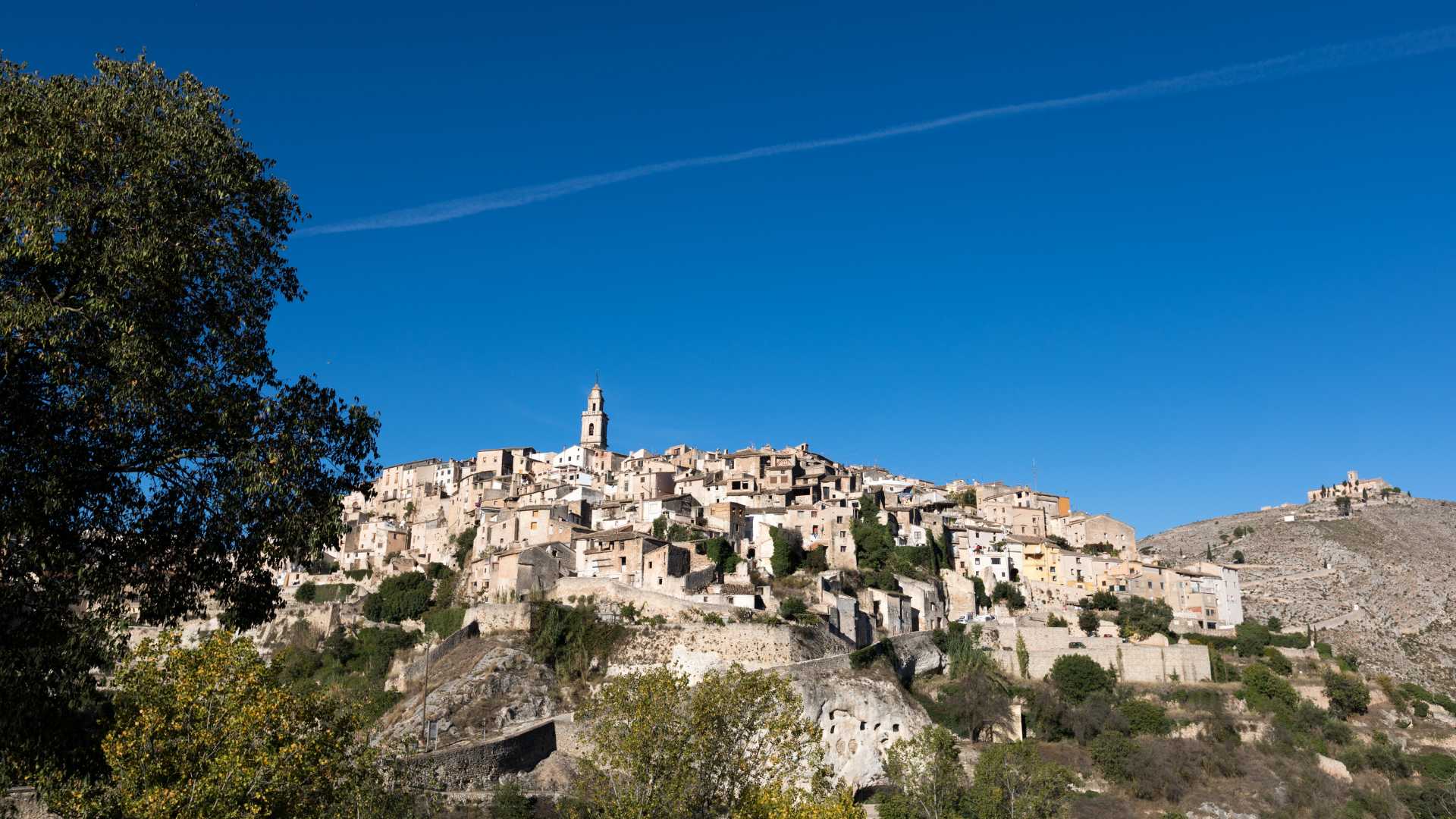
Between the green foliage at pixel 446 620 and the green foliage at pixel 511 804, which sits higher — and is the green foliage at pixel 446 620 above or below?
Result: above

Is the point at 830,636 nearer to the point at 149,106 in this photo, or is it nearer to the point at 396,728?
the point at 396,728

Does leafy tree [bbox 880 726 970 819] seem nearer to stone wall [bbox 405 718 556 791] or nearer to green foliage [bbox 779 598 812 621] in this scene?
green foliage [bbox 779 598 812 621]

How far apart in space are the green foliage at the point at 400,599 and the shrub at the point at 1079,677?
35523mm

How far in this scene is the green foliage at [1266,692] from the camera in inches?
2334

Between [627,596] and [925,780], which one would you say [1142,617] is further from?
[627,596]

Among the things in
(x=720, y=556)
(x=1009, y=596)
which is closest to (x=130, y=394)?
(x=720, y=556)

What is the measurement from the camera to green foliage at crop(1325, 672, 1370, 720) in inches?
2405

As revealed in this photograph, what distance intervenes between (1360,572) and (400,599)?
255ft

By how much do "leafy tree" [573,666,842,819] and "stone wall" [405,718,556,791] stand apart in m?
15.7

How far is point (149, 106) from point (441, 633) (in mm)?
50076

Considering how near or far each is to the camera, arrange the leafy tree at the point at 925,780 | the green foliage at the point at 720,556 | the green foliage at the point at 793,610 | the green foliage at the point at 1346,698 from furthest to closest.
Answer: the green foliage at the point at 720,556
the green foliage at the point at 1346,698
the green foliage at the point at 793,610
the leafy tree at the point at 925,780

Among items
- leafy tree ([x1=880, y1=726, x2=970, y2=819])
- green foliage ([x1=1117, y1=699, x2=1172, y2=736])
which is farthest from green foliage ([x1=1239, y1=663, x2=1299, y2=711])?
leafy tree ([x1=880, y1=726, x2=970, y2=819])

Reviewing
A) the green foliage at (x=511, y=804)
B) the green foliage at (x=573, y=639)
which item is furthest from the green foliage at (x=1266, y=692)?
the green foliage at (x=511, y=804)

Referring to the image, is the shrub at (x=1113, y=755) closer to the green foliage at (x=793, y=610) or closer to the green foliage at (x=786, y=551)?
the green foliage at (x=793, y=610)
